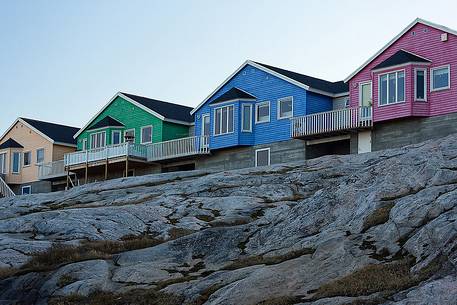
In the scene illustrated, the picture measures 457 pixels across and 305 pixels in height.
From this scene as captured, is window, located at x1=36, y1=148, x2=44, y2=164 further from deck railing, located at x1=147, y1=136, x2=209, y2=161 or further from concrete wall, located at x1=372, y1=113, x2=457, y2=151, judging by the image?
concrete wall, located at x1=372, y1=113, x2=457, y2=151

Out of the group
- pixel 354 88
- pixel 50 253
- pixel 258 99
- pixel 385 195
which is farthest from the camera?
pixel 258 99

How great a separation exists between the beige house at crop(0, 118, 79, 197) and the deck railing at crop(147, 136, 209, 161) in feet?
37.0

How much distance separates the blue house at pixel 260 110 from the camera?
48.7 meters

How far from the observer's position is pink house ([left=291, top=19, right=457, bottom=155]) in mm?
41906

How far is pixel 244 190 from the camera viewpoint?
32.2 metres

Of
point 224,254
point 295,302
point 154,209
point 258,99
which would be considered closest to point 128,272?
point 224,254

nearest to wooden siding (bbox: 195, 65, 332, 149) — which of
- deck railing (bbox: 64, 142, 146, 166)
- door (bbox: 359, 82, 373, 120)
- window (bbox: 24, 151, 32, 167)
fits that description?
door (bbox: 359, 82, 373, 120)

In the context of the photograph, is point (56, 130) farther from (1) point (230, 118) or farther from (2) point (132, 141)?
(1) point (230, 118)

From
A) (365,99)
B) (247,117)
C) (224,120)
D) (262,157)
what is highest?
(365,99)

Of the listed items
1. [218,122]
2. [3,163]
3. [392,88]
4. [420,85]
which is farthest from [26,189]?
[420,85]

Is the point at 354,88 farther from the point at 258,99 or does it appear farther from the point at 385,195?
the point at 385,195

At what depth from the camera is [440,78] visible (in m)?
42.3

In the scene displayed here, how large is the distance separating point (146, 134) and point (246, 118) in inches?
401

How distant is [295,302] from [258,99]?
3513cm
